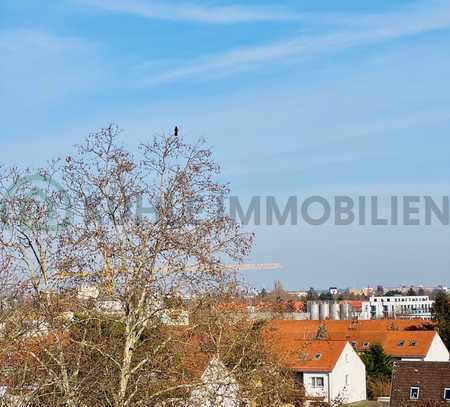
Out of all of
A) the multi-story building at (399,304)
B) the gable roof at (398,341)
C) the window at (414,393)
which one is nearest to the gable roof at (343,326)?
the gable roof at (398,341)

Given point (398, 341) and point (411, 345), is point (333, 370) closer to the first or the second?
point (411, 345)

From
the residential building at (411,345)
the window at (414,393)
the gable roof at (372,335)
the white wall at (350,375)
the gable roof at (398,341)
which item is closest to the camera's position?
the window at (414,393)

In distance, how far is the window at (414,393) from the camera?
33.8m

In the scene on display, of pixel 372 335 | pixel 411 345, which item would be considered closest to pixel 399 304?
pixel 372 335

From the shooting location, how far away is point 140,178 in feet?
34.8

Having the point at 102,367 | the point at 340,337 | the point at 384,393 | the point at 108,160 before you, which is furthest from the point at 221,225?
the point at 340,337

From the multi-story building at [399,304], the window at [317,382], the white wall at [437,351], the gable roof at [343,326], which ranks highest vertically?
the gable roof at [343,326]

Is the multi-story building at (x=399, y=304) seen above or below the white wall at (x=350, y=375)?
below

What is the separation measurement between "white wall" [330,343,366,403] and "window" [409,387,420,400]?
8920mm

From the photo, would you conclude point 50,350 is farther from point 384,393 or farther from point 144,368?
point 384,393

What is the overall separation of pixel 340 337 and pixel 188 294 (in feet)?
155

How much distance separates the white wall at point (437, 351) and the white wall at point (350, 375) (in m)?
6.81

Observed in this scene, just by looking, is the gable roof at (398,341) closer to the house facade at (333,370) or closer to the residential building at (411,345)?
the residential building at (411,345)

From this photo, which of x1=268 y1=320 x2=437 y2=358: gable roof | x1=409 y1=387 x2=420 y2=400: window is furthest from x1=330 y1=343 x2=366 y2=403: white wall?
x1=409 y1=387 x2=420 y2=400: window
